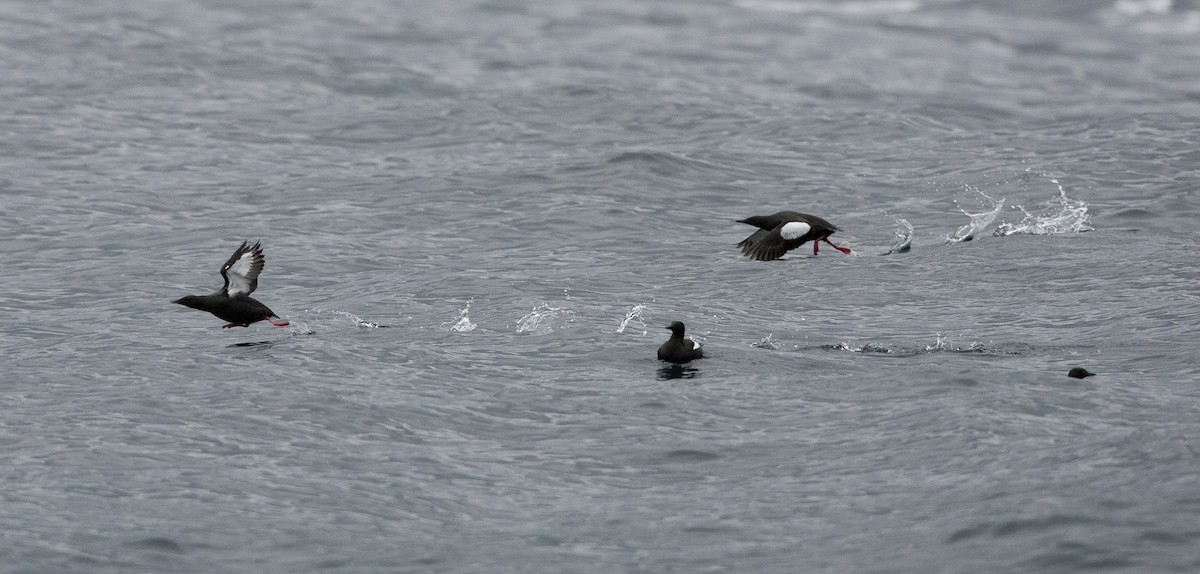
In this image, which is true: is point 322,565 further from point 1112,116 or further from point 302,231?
point 1112,116

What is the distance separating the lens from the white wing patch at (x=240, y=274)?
A: 1584 cm

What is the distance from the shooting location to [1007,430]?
12445 millimetres

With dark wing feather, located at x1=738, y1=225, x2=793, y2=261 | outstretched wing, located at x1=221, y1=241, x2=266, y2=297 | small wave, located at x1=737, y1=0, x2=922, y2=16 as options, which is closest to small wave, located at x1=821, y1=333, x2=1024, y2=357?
dark wing feather, located at x1=738, y1=225, x2=793, y2=261

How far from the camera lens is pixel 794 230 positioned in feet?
59.2

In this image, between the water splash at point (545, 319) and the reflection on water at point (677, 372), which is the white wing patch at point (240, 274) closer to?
the water splash at point (545, 319)

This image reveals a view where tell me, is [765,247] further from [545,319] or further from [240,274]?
[240,274]

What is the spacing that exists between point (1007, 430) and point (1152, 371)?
2.33 m

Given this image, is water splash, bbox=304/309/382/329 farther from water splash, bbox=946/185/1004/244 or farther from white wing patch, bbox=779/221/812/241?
water splash, bbox=946/185/1004/244

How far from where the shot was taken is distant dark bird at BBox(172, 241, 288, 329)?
1559 centimetres

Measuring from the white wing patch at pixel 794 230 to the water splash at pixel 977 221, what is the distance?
2.87m

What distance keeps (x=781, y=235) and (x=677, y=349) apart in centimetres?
396

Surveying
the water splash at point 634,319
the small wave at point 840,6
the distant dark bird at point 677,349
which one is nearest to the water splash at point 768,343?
the distant dark bird at point 677,349

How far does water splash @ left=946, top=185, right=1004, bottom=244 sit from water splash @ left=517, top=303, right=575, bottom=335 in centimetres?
617

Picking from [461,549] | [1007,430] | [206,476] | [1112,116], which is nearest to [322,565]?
[461,549]
